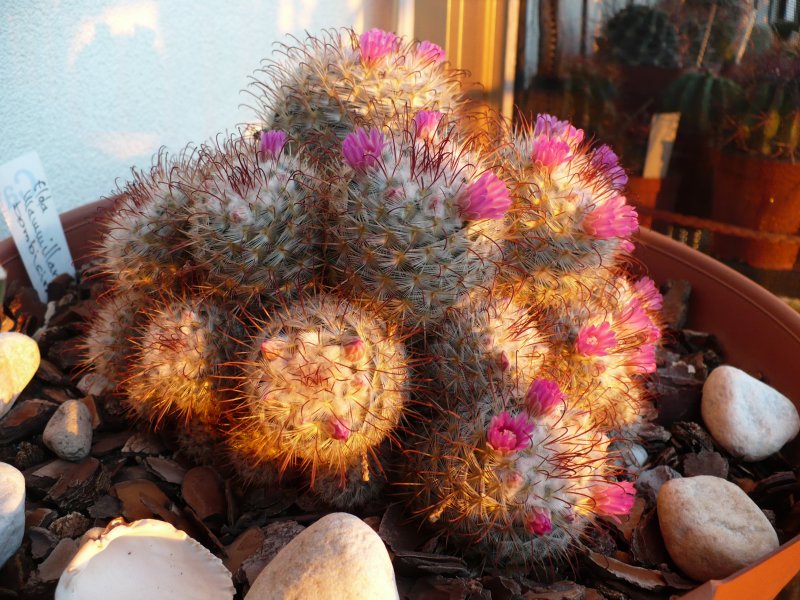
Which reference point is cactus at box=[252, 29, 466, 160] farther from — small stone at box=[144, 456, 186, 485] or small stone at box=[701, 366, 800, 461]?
small stone at box=[701, 366, 800, 461]

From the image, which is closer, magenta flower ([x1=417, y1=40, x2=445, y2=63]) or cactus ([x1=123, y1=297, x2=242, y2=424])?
cactus ([x1=123, y1=297, x2=242, y2=424])

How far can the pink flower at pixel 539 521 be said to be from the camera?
712mm

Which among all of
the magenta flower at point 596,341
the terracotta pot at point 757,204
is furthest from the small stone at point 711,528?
the terracotta pot at point 757,204

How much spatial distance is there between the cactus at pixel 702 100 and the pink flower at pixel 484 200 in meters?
1.41

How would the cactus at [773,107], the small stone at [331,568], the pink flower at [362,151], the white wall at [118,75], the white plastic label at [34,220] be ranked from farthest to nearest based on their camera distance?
1. the cactus at [773,107]
2. the white wall at [118,75]
3. the white plastic label at [34,220]
4. the pink flower at [362,151]
5. the small stone at [331,568]

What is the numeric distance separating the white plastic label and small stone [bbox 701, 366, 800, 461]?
4.05 ft

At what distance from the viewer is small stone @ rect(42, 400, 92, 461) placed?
974 mm

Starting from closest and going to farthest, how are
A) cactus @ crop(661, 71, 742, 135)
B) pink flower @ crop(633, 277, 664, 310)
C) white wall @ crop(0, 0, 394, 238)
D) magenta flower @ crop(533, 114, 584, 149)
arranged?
magenta flower @ crop(533, 114, 584, 149) → pink flower @ crop(633, 277, 664, 310) → white wall @ crop(0, 0, 394, 238) → cactus @ crop(661, 71, 742, 135)

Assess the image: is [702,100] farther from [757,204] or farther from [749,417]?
[749,417]

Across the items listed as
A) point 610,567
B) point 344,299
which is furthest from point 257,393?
point 610,567

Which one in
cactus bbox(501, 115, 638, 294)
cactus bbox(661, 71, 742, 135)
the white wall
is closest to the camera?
cactus bbox(501, 115, 638, 294)

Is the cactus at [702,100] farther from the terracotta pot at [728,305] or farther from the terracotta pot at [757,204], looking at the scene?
the terracotta pot at [728,305]

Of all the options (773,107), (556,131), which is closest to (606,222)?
(556,131)

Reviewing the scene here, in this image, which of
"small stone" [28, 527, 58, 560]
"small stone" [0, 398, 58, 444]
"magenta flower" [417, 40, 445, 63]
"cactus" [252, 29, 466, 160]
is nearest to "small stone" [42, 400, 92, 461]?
"small stone" [0, 398, 58, 444]
